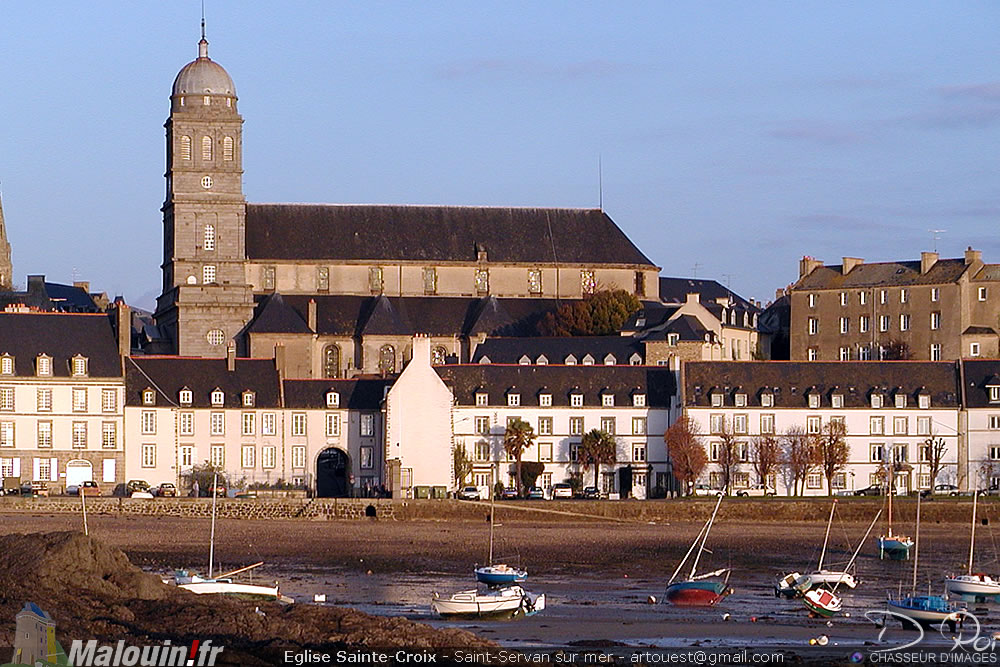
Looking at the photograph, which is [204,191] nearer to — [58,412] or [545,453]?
[58,412]

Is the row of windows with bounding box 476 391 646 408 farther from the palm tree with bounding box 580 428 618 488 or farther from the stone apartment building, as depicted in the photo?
the stone apartment building

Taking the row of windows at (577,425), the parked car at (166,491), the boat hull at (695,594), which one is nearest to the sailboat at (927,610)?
the boat hull at (695,594)

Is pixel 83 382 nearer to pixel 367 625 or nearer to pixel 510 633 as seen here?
pixel 510 633

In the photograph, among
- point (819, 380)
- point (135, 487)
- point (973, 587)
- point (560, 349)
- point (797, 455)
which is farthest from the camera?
point (560, 349)

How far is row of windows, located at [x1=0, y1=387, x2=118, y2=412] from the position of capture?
7669 cm

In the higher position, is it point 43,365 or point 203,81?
point 203,81

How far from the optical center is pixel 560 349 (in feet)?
302

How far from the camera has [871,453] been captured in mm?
79875

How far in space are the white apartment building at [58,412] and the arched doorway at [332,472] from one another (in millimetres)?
7987

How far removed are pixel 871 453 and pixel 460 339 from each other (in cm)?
2840

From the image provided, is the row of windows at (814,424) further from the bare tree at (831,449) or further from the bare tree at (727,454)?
the bare tree at (831,449)

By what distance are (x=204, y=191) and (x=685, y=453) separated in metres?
34.8

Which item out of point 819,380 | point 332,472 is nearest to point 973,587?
point 819,380

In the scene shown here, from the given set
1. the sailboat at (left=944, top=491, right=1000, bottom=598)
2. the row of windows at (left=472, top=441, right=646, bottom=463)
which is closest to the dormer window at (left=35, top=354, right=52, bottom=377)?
the row of windows at (left=472, top=441, right=646, bottom=463)
